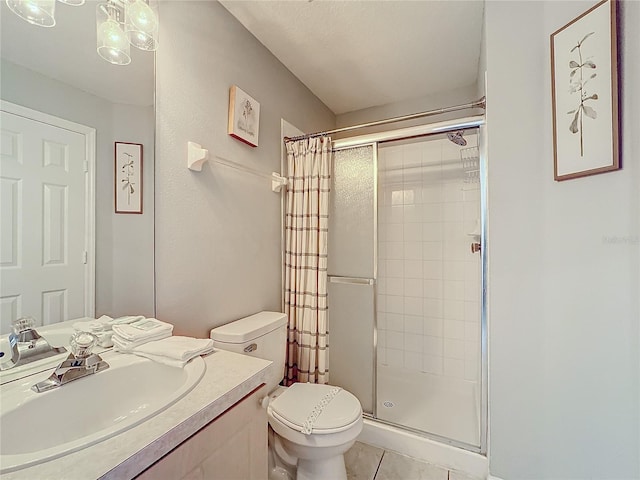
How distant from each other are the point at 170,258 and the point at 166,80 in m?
0.79

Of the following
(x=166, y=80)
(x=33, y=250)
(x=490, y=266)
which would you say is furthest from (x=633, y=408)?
(x=166, y=80)

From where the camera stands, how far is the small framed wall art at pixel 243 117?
1.50 meters

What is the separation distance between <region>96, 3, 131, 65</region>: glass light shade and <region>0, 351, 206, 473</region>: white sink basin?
3.58ft

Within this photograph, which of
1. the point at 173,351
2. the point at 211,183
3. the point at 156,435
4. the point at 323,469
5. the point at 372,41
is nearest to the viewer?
the point at 156,435

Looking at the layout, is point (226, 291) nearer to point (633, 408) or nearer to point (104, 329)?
point (104, 329)

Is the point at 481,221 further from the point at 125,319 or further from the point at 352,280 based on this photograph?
the point at 125,319

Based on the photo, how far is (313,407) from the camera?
4.35 ft

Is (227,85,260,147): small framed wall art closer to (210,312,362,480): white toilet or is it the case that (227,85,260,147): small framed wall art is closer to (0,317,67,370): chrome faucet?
(210,312,362,480): white toilet

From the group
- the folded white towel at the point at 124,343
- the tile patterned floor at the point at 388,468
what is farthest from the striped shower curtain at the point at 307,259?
the folded white towel at the point at 124,343

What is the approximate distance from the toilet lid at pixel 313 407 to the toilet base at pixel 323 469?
211 millimetres

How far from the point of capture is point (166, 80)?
47.8 inches

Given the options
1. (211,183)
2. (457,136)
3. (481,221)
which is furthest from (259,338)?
(457,136)

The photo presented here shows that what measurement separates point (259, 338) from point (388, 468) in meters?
1.02

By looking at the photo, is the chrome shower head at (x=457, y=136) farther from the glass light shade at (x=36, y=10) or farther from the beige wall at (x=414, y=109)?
the glass light shade at (x=36, y=10)
